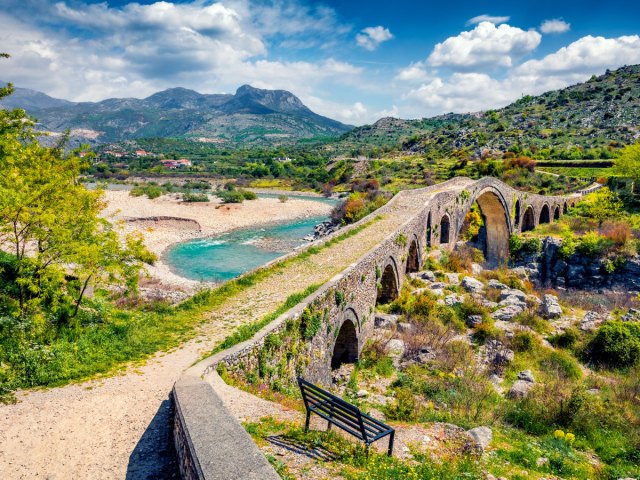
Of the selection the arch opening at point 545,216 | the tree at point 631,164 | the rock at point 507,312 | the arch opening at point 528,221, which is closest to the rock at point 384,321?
the rock at point 507,312

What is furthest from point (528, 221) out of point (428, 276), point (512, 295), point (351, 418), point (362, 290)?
point (351, 418)

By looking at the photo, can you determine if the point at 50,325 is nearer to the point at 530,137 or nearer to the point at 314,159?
the point at 530,137

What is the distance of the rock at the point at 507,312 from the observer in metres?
19.0

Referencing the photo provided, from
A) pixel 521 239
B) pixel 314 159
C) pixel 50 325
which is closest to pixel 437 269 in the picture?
pixel 521 239

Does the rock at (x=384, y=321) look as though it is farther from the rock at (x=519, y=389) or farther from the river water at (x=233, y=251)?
the river water at (x=233, y=251)

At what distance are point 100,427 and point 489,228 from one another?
34853mm

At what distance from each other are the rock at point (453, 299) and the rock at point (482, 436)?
1133 cm

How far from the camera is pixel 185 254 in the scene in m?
34.9

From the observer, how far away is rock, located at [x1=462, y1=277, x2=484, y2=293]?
21781 mm

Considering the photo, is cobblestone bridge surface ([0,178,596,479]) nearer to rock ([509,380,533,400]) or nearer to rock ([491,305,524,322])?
rock ([509,380,533,400])

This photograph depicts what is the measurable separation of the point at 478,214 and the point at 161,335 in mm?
31856

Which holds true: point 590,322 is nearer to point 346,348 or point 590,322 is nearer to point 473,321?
point 473,321

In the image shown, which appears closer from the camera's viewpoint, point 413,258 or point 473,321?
point 473,321

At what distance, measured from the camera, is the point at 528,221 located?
39.3 m
